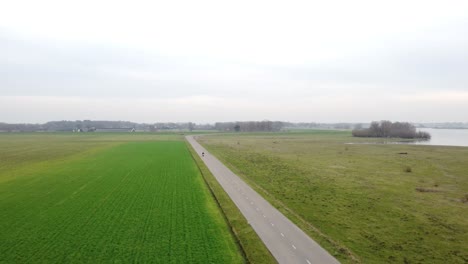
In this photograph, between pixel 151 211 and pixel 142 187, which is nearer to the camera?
pixel 151 211

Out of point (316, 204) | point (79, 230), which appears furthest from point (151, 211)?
point (316, 204)

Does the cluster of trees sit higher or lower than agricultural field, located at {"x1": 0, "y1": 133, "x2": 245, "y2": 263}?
higher

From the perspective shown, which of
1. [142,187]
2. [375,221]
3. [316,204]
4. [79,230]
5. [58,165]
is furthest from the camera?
[58,165]

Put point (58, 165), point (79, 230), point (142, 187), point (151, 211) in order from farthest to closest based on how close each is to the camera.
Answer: point (58, 165) < point (142, 187) < point (151, 211) < point (79, 230)

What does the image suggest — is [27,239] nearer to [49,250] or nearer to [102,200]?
[49,250]

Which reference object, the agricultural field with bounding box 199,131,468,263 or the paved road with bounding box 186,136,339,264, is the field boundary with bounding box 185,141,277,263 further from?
the agricultural field with bounding box 199,131,468,263

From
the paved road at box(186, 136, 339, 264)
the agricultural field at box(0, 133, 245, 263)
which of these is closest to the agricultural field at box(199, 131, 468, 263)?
the paved road at box(186, 136, 339, 264)

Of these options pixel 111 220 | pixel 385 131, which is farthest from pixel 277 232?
pixel 385 131

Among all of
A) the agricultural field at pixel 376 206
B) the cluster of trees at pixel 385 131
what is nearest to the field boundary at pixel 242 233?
the agricultural field at pixel 376 206
